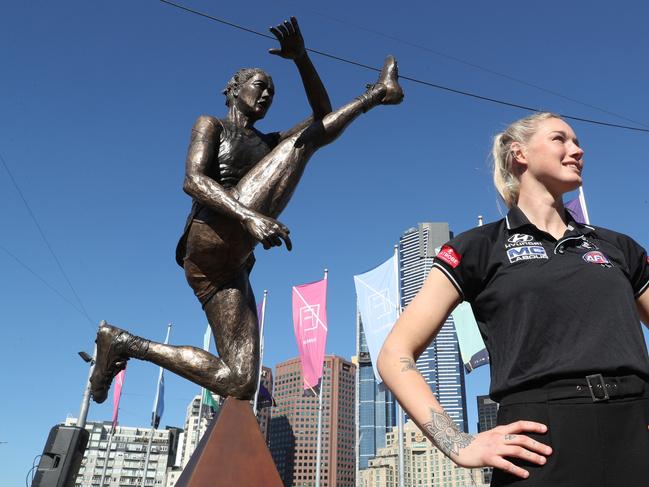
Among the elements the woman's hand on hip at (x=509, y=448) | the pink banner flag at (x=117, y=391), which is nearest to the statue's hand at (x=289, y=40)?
the woman's hand on hip at (x=509, y=448)

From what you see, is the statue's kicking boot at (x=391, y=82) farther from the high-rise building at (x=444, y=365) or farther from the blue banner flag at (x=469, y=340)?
the high-rise building at (x=444, y=365)

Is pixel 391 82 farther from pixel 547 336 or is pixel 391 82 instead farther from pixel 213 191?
pixel 547 336

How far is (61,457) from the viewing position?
509cm

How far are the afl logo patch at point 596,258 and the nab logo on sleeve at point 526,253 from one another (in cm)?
11

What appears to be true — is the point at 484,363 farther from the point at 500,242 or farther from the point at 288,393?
the point at 288,393

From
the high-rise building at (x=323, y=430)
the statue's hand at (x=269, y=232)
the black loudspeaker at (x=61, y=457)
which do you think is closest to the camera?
the statue's hand at (x=269, y=232)

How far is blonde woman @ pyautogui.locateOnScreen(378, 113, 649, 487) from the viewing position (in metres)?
1.17

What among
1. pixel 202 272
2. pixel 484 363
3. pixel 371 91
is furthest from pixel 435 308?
pixel 484 363

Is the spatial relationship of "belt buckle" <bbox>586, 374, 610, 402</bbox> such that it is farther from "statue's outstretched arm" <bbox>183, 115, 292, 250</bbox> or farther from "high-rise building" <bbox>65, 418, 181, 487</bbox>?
"high-rise building" <bbox>65, 418, 181, 487</bbox>

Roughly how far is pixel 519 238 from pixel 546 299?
257 mm

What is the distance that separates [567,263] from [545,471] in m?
0.58

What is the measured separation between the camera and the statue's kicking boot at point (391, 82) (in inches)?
129

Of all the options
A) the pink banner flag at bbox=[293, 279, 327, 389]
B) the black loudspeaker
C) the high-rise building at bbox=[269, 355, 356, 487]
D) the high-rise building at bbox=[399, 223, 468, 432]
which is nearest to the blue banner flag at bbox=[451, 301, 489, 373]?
the pink banner flag at bbox=[293, 279, 327, 389]

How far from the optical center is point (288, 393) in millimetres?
87812
